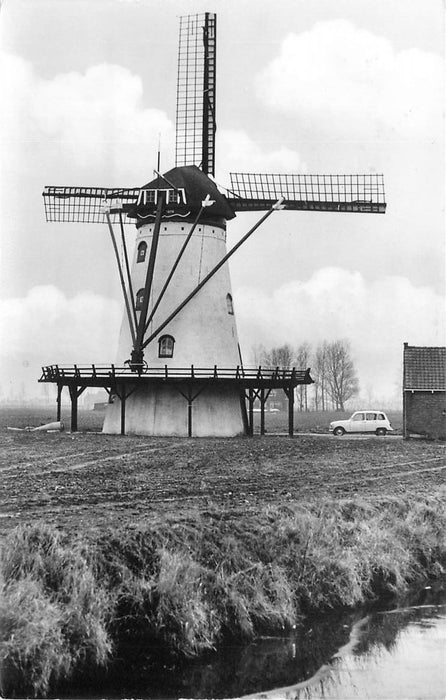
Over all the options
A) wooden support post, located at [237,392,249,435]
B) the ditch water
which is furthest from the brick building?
the ditch water

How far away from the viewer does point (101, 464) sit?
2006 centimetres

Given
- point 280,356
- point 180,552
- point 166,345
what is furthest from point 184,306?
point 280,356

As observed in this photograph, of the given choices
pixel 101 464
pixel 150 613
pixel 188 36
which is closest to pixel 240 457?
pixel 101 464

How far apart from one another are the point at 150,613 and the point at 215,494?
5.69m

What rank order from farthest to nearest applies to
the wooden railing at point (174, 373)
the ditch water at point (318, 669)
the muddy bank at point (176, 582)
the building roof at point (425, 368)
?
the building roof at point (425, 368), the wooden railing at point (174, 373), the ditch water at point (318, 669), the muddy bank at point (176, 582)

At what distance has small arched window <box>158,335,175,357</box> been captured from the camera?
28297 mm

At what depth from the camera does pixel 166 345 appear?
28391 mm

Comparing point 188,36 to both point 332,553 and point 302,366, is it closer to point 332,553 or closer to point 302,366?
point 332,553

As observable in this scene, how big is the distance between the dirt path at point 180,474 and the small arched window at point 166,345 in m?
2.99

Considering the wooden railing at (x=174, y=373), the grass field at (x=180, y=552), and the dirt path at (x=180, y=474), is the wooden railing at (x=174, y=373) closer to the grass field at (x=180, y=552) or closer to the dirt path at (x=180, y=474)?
the dirt path at (x=180, y=474)

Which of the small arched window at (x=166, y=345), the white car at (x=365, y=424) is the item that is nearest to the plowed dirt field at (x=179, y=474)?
the small arched window at (x=166, y=345)

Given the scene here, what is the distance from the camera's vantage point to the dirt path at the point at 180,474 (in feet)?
48.7

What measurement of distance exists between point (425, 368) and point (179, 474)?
1651 centimetres

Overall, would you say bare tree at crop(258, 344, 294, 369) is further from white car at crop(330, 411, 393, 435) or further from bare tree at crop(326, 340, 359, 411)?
white car at crop(330, 411, 393, 435)
